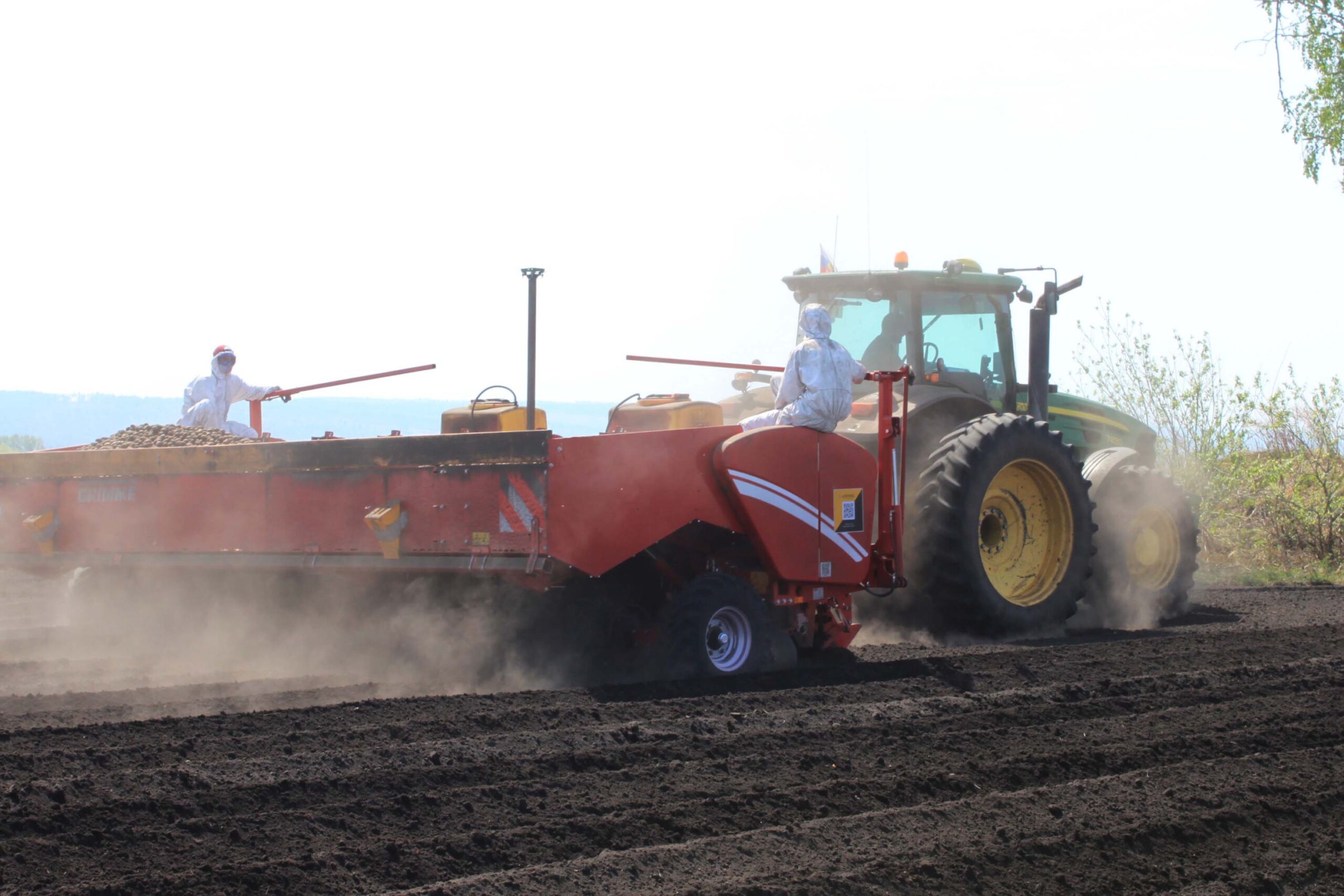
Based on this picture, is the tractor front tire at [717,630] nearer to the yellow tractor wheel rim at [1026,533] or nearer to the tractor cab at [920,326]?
the yellow tractor wheel rim at [1026,533]

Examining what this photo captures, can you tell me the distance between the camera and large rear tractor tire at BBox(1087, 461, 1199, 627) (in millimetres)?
9695

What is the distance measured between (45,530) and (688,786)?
4398 millimetres

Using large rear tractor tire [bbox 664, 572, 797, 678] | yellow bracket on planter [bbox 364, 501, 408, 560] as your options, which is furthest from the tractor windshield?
yellow bracket on planter [bbox 364, 501, 408, 560]

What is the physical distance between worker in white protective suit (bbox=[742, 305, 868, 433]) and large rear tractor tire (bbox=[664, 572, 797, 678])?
0.86 m

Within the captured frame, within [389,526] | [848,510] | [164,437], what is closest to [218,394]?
[164,437]

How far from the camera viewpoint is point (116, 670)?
7270mm

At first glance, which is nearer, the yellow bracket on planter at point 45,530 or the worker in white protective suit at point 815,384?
the worker in white protective suit at point 815,384

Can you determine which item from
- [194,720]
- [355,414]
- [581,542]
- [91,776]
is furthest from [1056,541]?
[355,414]

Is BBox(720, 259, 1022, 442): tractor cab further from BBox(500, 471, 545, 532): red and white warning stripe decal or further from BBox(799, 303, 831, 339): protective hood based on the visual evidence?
BBox(500, 471, 545, 532): red and white warning stripe decal

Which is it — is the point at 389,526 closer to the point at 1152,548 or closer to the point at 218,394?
the point at 218,394

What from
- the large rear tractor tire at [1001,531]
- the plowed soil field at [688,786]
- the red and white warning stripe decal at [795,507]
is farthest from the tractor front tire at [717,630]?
the large rear tractor tire at [1001,531]

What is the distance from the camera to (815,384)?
23.2ft

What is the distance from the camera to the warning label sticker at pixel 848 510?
707cm

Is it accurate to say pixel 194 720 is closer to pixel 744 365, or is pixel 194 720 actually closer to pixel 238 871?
pixel 238 871
